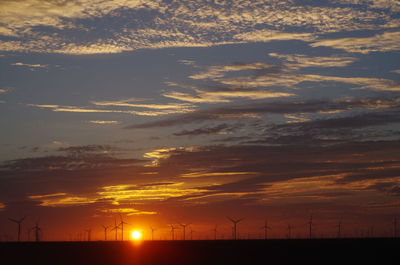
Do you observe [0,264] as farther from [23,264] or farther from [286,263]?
[286,263]

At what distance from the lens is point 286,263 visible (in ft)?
344

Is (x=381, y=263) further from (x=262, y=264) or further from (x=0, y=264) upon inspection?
(x=0, y=264)

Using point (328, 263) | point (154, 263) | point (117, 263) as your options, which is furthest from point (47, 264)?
point (328, 263)

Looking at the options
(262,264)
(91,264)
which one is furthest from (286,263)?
(91,264)

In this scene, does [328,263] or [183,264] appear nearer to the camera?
[183,264]

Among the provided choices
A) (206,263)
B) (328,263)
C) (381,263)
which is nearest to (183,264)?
(206,263)

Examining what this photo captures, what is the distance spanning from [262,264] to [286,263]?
647cm

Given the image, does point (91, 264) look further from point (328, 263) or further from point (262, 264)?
point (328, 263)

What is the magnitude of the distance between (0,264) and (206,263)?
35.6m

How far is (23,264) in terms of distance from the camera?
104750mm

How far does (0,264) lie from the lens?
104125mm

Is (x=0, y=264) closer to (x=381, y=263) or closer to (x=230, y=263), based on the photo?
(x=230, y=263)

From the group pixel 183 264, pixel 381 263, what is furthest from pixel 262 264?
pixel 381 263

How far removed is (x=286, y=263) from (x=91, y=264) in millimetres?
33540
